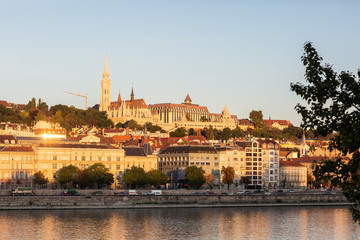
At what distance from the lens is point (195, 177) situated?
10025cm

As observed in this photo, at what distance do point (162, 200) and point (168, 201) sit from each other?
2.38ft

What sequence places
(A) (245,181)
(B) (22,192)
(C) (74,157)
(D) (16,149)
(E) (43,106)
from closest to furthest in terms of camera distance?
(B) (22,192) < (D) (16,149) < (C) (74,157) < (A) (245,181) < (E) (43,106)

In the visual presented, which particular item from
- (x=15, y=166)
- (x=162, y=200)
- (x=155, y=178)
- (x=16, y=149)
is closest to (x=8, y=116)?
(x=16, y=149)

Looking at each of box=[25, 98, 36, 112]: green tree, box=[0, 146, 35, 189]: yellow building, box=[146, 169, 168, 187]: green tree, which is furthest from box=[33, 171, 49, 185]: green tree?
box=[25, 98, 36, 112]: green tree

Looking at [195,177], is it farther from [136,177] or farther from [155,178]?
[136,177]

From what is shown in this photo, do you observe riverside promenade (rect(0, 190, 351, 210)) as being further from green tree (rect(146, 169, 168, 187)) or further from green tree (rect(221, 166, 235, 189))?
green tree (rect(221, 166, 235, 189))

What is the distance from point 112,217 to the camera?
67.1 metres

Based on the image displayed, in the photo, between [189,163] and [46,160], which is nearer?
[46,160]

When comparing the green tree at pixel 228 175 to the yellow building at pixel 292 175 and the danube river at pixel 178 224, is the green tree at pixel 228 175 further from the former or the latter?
the danube river at pixel 178 224

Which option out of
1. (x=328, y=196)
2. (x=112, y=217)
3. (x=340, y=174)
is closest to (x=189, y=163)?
(x=328, y=196)

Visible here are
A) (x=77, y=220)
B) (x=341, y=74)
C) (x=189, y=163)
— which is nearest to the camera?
(x=341, y=74)

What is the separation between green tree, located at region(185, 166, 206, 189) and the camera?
329ft

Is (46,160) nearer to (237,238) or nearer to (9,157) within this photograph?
(9,157)

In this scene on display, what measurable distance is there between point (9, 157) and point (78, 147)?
11.4m
